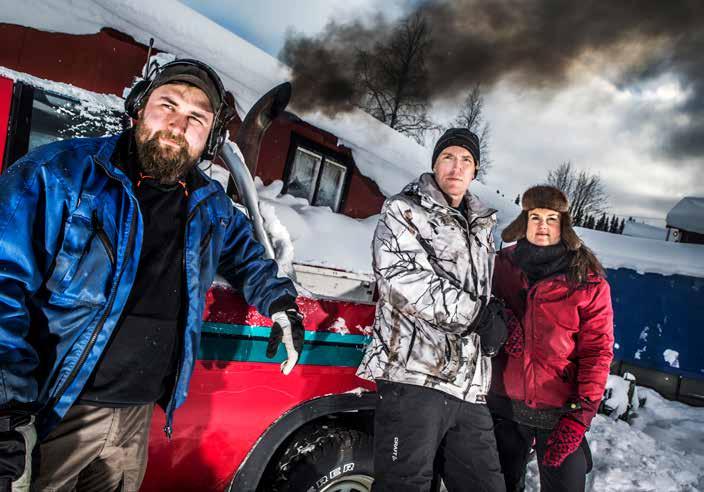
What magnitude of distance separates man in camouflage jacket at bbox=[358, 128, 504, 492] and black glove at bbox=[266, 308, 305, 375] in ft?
1.08

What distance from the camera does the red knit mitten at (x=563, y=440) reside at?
75.7 inches

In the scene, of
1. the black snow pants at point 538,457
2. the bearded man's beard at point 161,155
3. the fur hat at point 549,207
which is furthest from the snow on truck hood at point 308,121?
the black snow pants at point 538,457

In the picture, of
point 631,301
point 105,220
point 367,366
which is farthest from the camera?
point 631,301

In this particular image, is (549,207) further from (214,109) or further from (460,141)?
(214,109)

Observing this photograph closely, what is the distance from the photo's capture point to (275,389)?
71.4 inches

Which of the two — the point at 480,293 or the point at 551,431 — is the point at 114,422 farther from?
the point at 551,431

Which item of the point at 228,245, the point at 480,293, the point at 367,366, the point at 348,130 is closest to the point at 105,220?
the point at 228,245

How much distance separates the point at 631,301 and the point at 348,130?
7047 millimetres

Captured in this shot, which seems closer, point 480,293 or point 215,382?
point 215,382

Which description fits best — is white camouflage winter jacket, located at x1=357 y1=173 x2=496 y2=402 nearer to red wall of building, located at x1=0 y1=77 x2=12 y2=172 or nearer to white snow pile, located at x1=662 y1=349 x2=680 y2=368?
red wall of building, located at x1=0 y1=77 x2=12 y2=172

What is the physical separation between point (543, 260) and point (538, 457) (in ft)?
3.29

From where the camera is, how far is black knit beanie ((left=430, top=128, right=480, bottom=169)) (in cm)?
203

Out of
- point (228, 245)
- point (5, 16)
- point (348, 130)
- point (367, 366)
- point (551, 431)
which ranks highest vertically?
point (348, 130)

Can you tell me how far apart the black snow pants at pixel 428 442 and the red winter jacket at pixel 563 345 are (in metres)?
0.37
